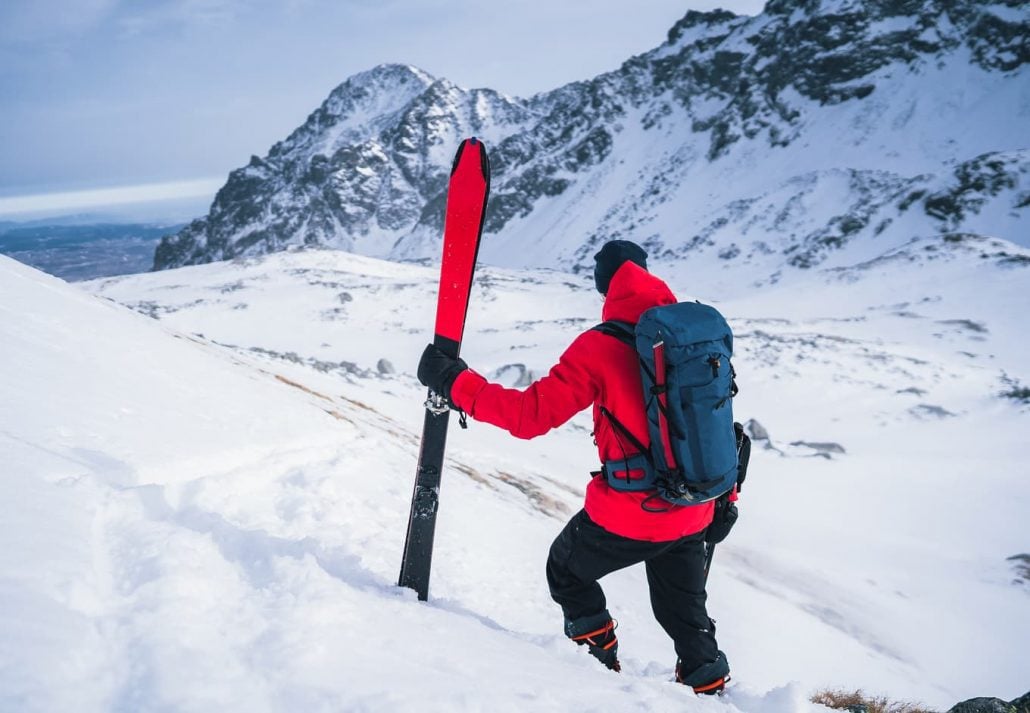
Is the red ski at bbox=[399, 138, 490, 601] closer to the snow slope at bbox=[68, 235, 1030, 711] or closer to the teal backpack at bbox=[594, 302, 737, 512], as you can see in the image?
the snow slope at bbox=[68, 235, 1030, 711]

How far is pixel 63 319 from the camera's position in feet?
Result: 22.4

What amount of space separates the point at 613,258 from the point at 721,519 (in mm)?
1733

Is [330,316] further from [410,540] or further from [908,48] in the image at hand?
[908,48]

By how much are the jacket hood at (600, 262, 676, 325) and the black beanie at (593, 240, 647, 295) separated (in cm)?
5

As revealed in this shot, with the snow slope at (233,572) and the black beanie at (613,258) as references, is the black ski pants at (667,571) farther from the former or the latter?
the black beanie at (613,258)

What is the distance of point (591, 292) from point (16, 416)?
39544mm

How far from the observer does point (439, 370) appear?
10.9 feet

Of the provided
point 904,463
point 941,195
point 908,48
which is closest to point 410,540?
point 904,463

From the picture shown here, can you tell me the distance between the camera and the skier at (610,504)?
301 centimetres

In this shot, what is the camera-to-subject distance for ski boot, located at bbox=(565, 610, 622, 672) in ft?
11.3

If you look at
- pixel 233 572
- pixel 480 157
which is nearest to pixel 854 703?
pixel 233 572

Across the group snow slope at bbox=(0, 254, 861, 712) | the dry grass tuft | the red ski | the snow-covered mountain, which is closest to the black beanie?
the red ski

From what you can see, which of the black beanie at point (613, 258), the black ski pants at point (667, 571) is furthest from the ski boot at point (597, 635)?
the black beanie at point (613, 258)

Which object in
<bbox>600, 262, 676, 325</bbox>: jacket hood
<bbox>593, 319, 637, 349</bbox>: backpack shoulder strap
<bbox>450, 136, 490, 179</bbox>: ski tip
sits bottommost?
<bbox>593, 319, 637, 349</bbox>: backpack shoulder strap
